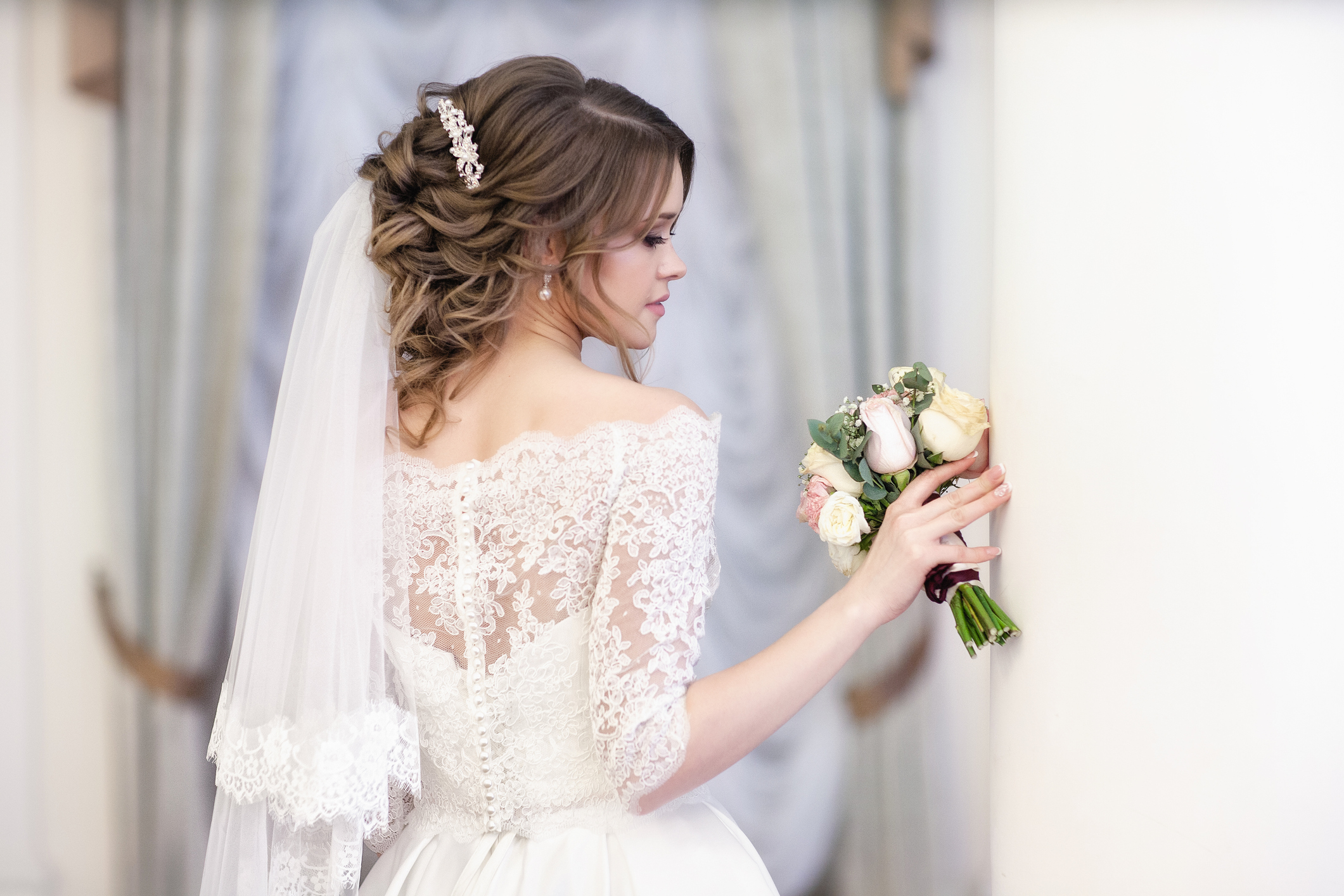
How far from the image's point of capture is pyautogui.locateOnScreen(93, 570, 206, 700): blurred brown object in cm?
243

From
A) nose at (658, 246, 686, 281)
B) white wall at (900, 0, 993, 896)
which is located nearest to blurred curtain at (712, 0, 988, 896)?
white wall at (900, 0, 993, 896)

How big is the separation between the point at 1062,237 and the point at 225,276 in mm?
1999

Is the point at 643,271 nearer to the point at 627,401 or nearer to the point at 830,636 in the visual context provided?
the point at 627,401

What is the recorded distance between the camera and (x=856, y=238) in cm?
243

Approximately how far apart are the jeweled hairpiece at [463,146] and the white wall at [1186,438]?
28.3 inches

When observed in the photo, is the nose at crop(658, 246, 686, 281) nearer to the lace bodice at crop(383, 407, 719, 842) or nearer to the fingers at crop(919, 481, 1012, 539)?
the lace bodice at crop(383, 407, 719, 842)

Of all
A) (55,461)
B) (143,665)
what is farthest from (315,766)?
(55,461)

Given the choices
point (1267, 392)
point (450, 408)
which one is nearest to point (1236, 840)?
point (1267, 392)

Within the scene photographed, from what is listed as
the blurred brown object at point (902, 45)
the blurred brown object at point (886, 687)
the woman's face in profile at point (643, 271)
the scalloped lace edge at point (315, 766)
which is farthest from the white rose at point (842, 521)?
the blurred brown object at point (902, 45)

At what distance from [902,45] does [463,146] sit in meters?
1.53

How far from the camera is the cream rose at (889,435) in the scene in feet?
4.26

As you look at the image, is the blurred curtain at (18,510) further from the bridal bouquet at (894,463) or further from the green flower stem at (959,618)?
the green flower stem at (959,618)

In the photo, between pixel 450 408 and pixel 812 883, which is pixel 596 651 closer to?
pixel 450 408

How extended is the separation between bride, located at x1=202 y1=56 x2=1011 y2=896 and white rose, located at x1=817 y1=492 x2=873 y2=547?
0.04 metres
